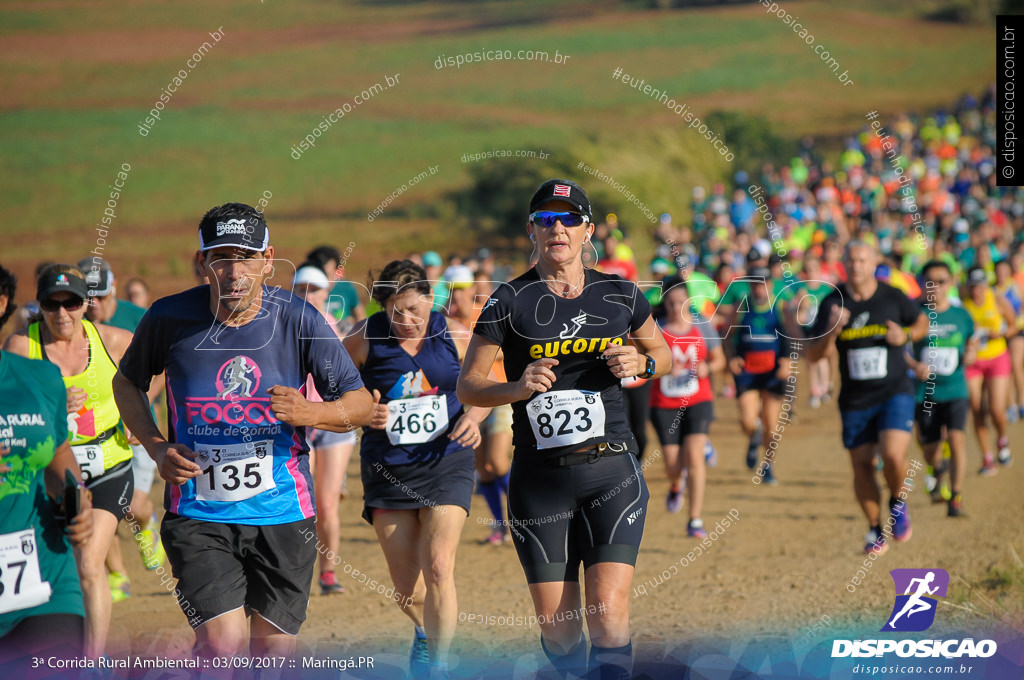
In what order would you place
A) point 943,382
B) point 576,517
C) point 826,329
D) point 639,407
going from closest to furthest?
point 576,517 < point 826,329 < point 943,382 < point 639,407

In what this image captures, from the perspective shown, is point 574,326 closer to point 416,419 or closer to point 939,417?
point 416,419

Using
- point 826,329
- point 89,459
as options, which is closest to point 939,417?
point 826,329

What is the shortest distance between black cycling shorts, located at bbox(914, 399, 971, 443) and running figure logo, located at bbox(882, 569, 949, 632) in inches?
132

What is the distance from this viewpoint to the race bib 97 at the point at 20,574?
3.52m

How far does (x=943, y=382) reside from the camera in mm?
9328

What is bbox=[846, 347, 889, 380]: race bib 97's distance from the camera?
24.8ft

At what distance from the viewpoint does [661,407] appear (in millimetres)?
9031

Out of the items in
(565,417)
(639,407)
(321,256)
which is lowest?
(639,407)

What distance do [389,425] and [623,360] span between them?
1.61 meters

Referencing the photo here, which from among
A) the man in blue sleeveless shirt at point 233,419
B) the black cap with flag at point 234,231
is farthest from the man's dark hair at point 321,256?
the black cap with flag at point 234,231

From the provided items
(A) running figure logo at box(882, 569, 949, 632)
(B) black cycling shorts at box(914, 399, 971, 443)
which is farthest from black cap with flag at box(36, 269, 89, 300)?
(B) black cycling shorts at box(914, 399, 971, 443)

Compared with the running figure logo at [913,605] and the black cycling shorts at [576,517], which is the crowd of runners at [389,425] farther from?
the running figure logo at [913,605]

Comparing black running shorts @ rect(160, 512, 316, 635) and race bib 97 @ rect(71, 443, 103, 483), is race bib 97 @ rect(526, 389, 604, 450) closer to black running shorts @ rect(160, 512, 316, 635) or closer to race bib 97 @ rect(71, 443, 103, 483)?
black running shorts @ rect(160, 512, 316, 635)

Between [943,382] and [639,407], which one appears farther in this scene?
[639,407]
